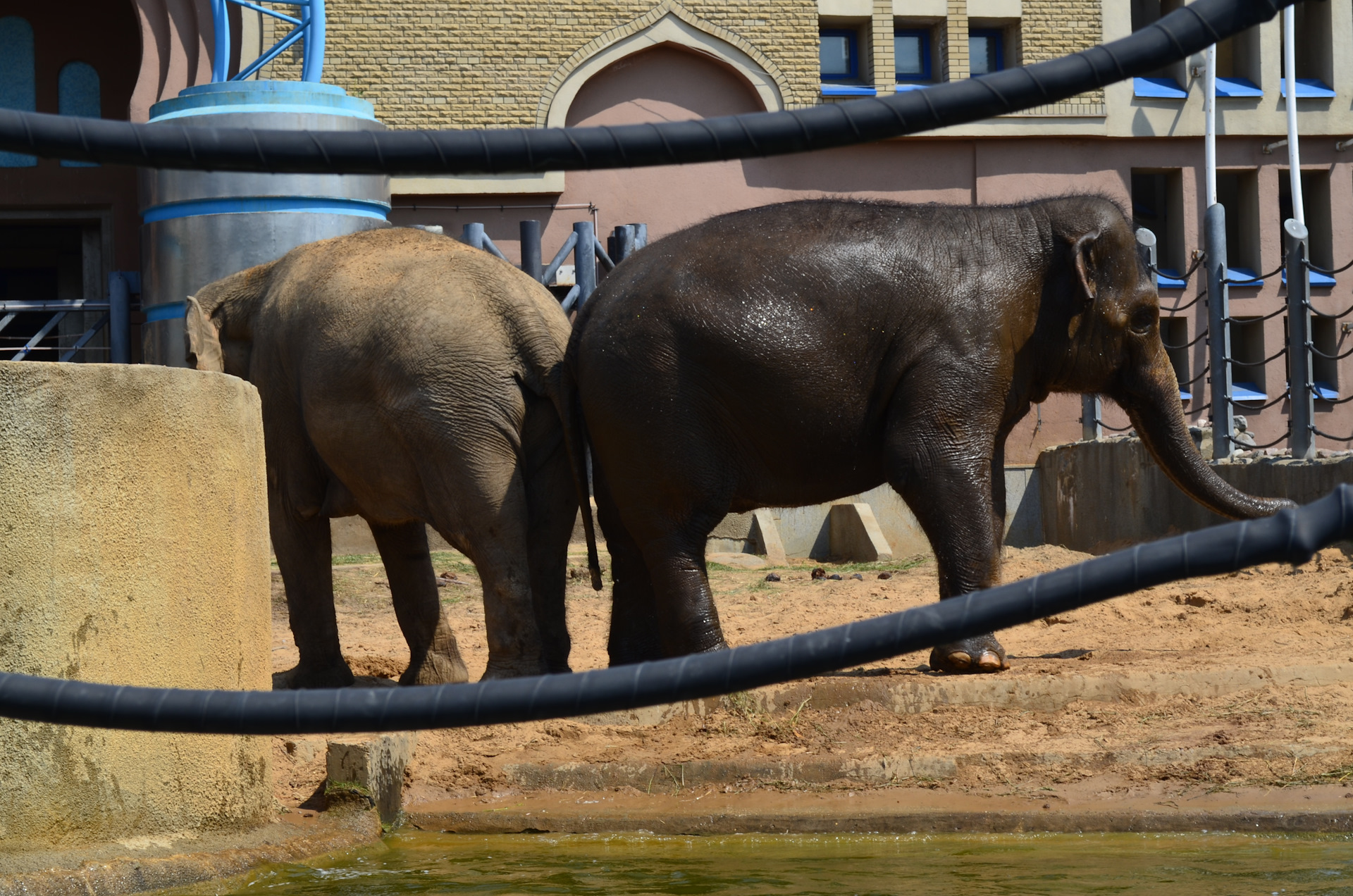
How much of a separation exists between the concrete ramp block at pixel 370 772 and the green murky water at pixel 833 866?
0.46 feet

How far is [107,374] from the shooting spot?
3699mm

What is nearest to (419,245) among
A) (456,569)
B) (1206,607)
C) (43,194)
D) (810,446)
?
(810,446)

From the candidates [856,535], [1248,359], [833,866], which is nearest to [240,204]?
[856,535]

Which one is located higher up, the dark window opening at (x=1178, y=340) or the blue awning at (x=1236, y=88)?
the blue awning at (x=1236, y=88)

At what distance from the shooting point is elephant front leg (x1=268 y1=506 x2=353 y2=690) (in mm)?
6457

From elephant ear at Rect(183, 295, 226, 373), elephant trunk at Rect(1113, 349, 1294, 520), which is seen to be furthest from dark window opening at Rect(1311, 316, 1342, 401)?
elephant ear at Rect(183, 295, 226, 373)

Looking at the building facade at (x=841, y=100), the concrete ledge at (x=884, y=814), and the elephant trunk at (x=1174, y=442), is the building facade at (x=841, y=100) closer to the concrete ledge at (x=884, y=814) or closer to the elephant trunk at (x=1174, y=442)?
the elephant trunk at (x=1174, y=442)

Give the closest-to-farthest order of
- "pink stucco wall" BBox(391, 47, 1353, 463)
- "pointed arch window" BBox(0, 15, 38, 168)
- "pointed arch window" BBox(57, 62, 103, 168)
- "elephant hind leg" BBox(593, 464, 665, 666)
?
"elephant hind leg" BBox(593, 464, 665, 666) < "pointed arch window" BBox(0, 15, 38, 168) < "pointed arch window" BBox(57, 62, 103, 168) < "pink stucco wall" BBox(391, 47, 1353, 463)

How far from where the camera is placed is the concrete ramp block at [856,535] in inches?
469

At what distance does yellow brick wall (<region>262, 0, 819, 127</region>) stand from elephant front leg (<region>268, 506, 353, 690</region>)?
1267 cm

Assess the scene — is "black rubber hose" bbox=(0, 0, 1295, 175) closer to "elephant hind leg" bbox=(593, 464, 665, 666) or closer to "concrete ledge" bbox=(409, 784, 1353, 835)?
"concrete ledge" bbox=(409, 784, 1353, 835)

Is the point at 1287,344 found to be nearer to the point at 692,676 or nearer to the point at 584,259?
the point at 584,259

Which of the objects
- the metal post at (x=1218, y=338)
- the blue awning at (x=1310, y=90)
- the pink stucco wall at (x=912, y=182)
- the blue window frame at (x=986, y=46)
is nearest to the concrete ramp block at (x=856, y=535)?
the metal post at (x=1218, y=338)

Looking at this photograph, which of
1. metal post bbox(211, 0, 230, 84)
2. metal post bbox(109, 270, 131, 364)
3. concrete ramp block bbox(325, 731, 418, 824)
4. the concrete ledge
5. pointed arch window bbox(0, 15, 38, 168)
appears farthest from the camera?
pointed arch window bbox(0, 15, 38, 168)
